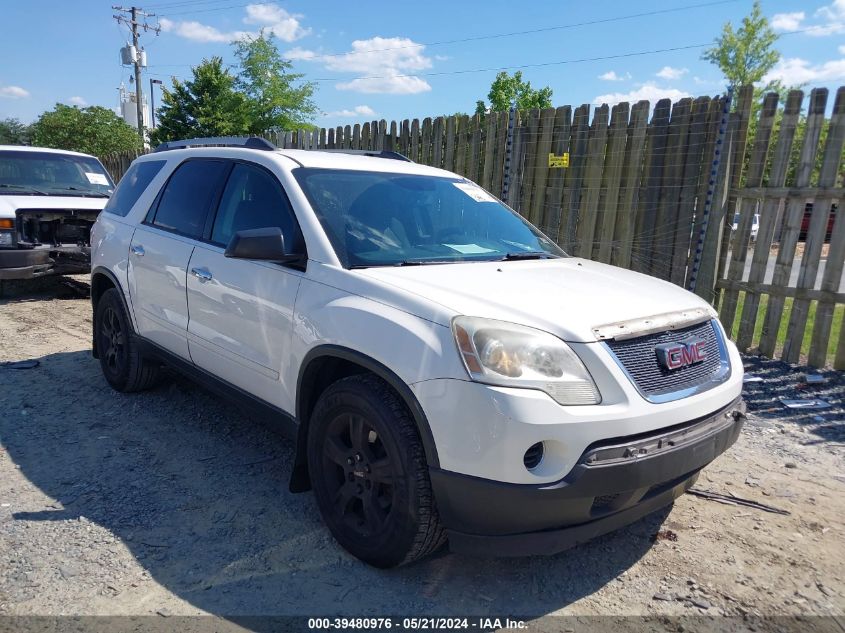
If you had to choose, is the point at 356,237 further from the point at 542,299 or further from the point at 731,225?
the point at 731,225

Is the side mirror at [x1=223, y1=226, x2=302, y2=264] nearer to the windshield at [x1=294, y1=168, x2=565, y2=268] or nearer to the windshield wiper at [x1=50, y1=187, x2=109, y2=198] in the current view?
the windshield at [x1=294, y1=168, x2=565, y2=268]

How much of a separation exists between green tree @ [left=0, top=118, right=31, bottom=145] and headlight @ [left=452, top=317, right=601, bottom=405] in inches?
2104

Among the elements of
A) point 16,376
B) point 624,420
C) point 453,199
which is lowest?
point 16,376

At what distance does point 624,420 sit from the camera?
2330mm

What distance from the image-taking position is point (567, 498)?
227cm

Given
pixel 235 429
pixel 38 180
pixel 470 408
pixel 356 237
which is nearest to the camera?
pixel 470 408

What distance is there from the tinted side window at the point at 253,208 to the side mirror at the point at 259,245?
0.48ft

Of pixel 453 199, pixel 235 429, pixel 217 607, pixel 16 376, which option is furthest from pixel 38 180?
pixel 217 607

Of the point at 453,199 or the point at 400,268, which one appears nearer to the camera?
the point at 400,268

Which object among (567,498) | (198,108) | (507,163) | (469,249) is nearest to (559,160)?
(507,163)

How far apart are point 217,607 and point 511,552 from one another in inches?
48.5

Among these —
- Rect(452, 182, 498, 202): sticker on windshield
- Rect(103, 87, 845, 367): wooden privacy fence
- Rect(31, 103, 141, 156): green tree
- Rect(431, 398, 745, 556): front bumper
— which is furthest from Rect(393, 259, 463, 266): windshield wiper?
Rect(31, 103, 141, 156): green tree

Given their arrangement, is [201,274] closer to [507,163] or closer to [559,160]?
[559,160]

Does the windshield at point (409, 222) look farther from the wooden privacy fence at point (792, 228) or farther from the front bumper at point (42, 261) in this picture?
the front bumper at point (42, 261)
